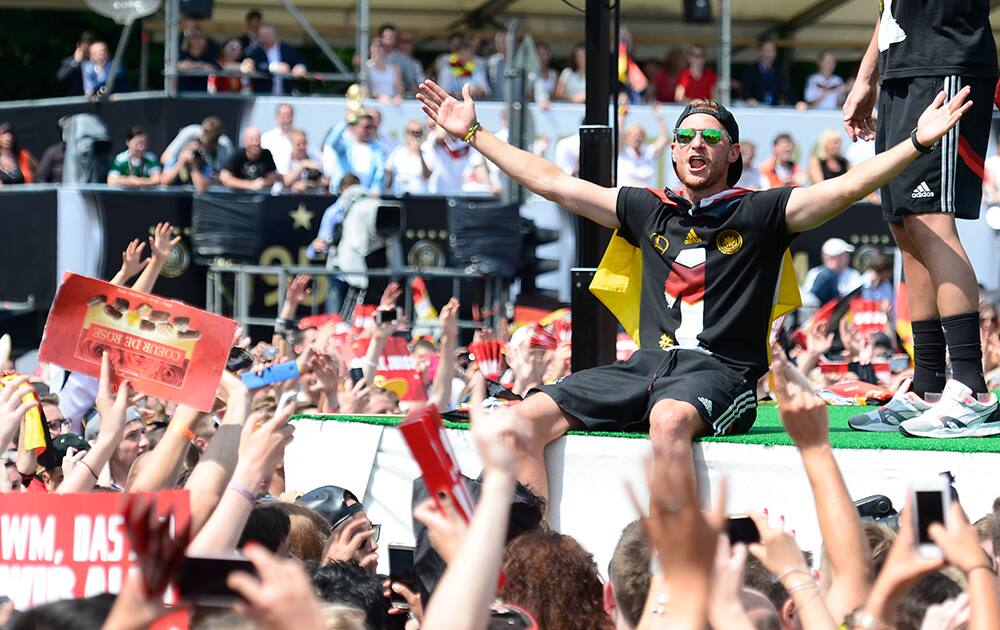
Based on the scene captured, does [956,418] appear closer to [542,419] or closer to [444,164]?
[542,419]

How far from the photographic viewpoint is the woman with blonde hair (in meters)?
16.5

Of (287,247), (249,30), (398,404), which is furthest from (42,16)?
(398,404)

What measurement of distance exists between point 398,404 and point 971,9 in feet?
13.9

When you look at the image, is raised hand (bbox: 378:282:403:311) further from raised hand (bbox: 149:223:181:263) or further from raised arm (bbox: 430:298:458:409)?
raised hand (bbox: 149:223:181:263)

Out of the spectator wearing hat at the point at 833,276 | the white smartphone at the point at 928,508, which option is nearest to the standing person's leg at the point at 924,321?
the white smartphone at the point at 928,508

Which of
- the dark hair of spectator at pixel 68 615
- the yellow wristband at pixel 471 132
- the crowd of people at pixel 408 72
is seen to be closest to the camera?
the dark hair of spectator at pixel 68 615

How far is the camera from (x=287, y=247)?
15.5m

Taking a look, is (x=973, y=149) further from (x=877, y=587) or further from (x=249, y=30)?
(x=249, y=30)

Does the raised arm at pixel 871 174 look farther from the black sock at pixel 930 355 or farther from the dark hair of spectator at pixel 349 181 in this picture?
the dark hair of spectator at pixel 349 181

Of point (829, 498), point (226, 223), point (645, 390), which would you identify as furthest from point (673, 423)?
point (226, 223)

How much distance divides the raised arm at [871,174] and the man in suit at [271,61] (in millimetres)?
12860

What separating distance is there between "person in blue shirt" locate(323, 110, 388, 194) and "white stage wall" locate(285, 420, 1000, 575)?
9.87 metres

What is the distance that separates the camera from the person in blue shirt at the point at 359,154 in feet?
52.9

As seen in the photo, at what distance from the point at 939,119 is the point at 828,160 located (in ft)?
39.1
